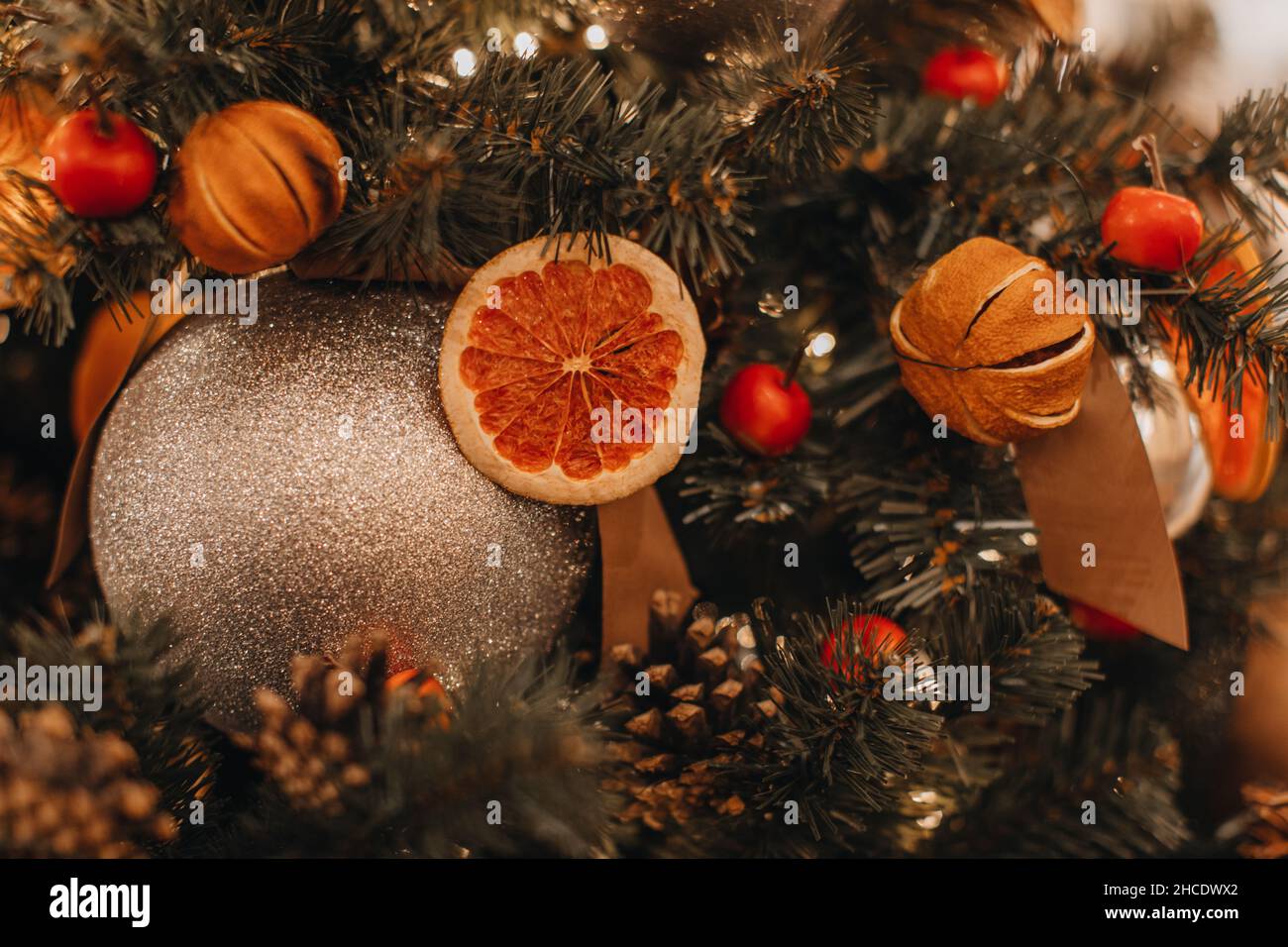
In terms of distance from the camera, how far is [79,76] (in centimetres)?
44

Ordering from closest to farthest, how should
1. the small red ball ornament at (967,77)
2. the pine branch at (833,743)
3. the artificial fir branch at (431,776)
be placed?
the artificial fir branch at (431,776) → the pine branch at (833,743) → the small red ball ornament at (967,77)

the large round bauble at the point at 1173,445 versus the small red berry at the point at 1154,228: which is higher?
the small red berry at the point at 1154,228

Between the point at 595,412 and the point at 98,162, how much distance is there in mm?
285

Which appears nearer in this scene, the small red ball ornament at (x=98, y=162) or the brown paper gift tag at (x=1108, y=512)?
the small red ball ornament at (x=98, y=162)

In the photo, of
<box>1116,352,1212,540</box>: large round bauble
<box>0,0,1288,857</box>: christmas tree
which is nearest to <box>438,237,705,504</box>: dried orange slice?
<box>0,0,1288,857</box>: christmas tree

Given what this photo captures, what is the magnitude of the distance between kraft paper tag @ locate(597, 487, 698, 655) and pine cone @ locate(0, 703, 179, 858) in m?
0.27

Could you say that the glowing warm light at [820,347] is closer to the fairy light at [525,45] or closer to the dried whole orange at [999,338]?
the dried whole orange at [999,338]

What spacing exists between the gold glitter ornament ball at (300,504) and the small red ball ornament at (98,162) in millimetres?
90

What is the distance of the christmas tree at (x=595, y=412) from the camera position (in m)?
0.43

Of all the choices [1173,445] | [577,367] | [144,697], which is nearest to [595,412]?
[577,367]

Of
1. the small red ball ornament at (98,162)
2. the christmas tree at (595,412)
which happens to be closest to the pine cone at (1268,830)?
the christmas tree at (595,412)

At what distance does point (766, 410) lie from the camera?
54 cm

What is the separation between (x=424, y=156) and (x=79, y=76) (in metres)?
0.18
